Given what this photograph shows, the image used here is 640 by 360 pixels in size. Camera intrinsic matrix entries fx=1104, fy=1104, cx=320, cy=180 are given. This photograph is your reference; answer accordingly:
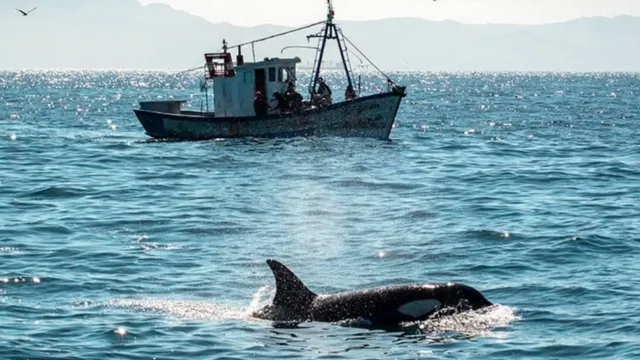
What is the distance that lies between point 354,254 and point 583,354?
710 cm

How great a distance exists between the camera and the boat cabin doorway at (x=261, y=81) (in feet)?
144

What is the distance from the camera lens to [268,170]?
33469 millimetres

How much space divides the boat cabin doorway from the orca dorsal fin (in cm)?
2928

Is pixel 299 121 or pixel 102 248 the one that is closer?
pixel 102 248

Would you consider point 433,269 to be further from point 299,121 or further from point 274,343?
point 299,121

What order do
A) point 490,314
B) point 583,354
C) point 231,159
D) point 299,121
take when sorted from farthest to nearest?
point 299,121, point 231,159, point 490,314, point 583,354

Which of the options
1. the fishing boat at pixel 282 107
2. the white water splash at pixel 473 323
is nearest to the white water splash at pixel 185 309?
the white water splash at pixel 473 323

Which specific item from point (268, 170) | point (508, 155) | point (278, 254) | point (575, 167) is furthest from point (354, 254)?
point (508, 155)

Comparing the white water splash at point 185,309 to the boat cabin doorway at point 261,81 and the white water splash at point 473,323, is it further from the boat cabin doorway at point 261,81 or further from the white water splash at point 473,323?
the boat cabin doorway at point 261,81

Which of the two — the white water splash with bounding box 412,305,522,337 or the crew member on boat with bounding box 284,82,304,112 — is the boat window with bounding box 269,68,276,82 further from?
the white water splash with bounding box 412,305,522,337

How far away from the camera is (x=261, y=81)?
1730 inches

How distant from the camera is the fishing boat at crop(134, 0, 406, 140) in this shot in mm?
42375

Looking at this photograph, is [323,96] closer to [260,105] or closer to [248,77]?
[260,105]

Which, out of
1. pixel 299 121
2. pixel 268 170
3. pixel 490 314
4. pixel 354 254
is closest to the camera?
pixel 490 314
